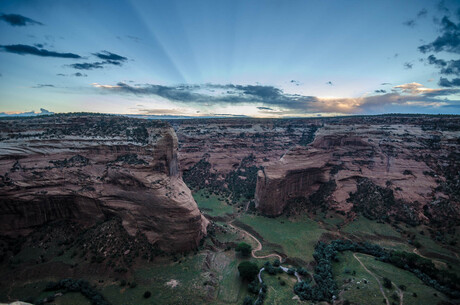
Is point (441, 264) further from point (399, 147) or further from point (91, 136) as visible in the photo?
point (91, 136)

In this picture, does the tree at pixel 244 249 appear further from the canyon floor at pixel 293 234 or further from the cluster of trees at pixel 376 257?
the cluster of trees at pixel 376 257

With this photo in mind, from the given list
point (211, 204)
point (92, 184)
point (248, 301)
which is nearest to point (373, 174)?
point (211, 204)

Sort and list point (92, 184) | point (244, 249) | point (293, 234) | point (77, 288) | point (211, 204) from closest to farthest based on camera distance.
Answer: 1. point (77, 288)
2. point (92, 184)
3. point (244, 249)
4. point (293, 234)
5. point (211, 204)

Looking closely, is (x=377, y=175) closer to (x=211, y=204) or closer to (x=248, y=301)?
(x=211, y=204)

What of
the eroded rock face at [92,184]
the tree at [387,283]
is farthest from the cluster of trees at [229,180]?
the tree at [387,283]

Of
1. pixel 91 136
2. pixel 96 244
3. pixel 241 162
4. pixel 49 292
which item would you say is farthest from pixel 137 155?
pixel 241 162

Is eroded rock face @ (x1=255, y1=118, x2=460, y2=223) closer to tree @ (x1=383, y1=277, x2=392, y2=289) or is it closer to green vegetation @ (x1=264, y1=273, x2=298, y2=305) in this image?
green vegetation @ (x1=264, y1=273, x2=298, y2=305)
